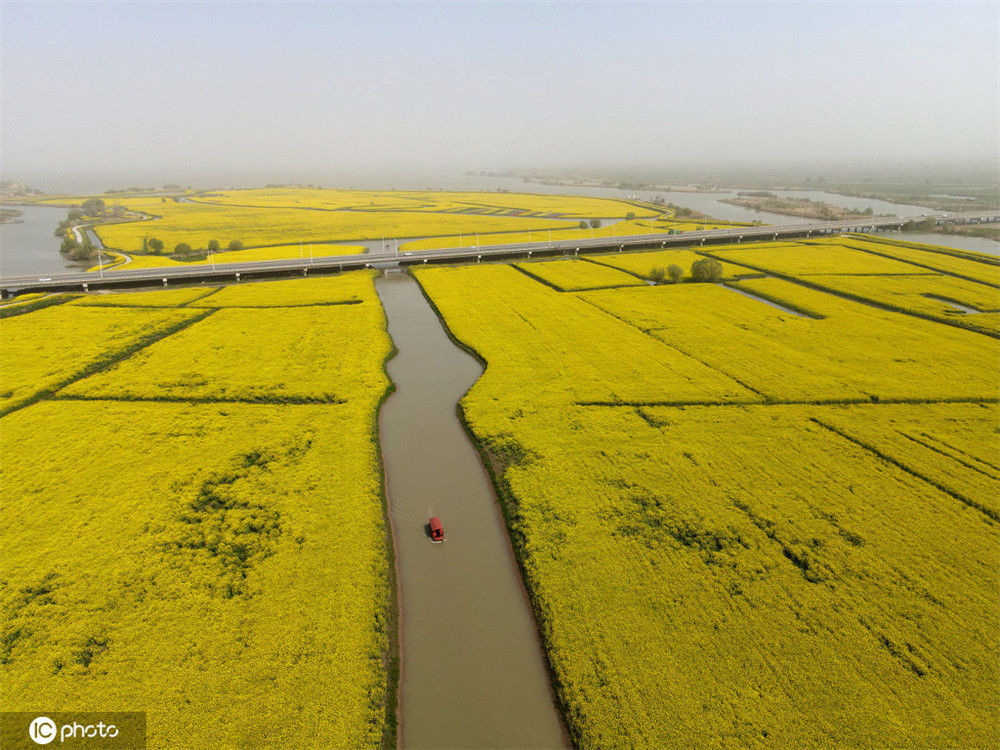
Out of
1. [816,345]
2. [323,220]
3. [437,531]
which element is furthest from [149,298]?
[323,220]

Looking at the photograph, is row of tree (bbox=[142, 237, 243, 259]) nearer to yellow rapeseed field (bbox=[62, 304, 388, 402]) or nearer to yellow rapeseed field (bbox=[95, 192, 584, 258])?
yellow rapeseed field (bbox=[95, 192, 584, 258])

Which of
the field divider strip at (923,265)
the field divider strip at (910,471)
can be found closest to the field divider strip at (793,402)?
the field divider strip at (910,471)

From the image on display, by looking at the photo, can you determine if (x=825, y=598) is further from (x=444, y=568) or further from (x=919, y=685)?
(x=444, y=568)

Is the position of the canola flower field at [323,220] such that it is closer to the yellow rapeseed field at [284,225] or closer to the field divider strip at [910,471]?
the yellow rapeseed field at [284,225]

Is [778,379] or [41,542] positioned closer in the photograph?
[41,542]

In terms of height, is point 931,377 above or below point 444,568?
above

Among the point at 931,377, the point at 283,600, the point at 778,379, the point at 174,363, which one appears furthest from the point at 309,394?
the point at 931,377
